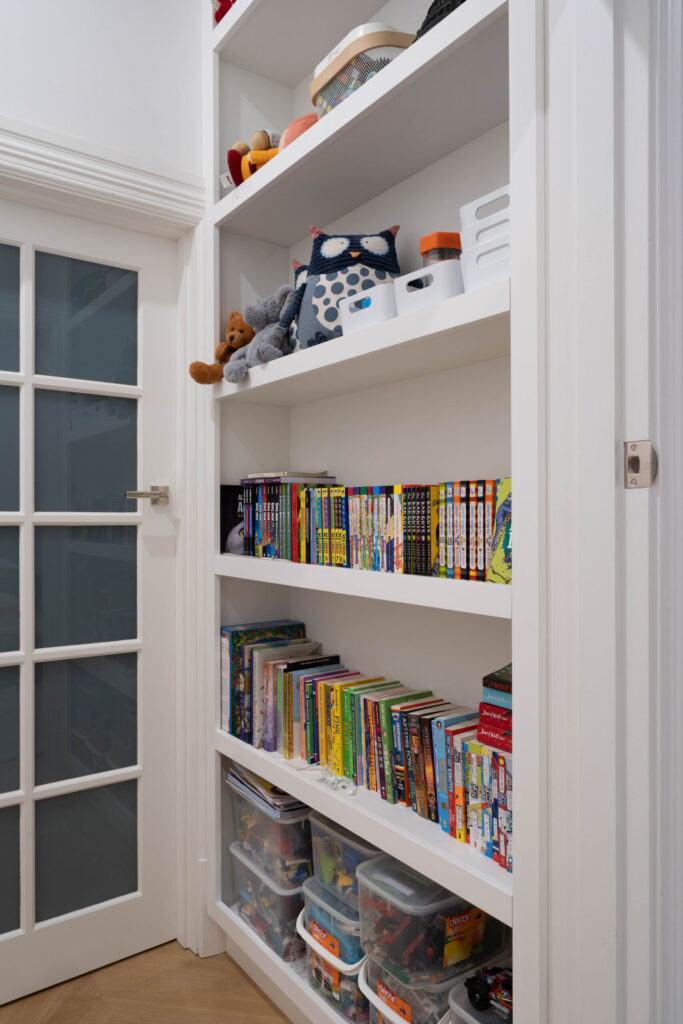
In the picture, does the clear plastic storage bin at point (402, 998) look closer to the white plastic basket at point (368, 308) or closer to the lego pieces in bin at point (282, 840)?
the lego pieces in bin at point (282, 840)

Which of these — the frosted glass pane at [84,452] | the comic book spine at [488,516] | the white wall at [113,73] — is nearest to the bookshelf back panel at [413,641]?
the comic book spine at [488,516]

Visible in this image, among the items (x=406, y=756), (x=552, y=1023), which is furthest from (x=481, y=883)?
(x=406, y=756)

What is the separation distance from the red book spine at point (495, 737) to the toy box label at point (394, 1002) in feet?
1.69

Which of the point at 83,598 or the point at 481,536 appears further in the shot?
the point at 83,598

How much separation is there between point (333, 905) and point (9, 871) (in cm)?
82

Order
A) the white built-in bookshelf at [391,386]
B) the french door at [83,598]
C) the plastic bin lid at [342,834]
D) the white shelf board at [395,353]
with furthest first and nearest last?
the french door at [83,598] < the plastic bin lid at [342,834] < the white shelf board at [395,353] < the white built-in bookshelf at [391,386]

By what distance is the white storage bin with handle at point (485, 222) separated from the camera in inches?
40.2

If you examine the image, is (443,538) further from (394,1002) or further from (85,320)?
(85,320)

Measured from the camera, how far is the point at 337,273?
1.41 m

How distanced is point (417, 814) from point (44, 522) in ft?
3.70

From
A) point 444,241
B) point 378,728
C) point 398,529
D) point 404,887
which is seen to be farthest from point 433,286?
point 404,887

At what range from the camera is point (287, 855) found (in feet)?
5.11

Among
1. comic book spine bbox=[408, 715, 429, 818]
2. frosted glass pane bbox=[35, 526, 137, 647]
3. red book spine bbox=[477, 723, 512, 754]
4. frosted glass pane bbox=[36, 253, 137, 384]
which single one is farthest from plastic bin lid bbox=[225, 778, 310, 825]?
frosted glass pane bbox=[36, 253, 137, 384]

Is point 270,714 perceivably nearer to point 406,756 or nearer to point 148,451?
point 406,756
